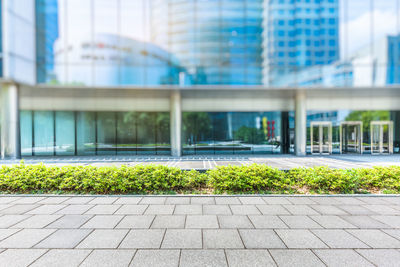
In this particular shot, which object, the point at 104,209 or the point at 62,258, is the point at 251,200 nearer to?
the point at 104,209

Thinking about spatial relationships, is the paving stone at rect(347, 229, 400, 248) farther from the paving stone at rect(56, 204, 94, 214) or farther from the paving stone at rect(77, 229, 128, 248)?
the paving stone at rect(56, 204, 94, 214)

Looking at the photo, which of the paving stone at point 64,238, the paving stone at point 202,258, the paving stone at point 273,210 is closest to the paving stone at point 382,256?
the paving stone at point 273,210

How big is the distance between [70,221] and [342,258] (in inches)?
225

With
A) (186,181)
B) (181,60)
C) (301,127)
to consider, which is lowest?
(186,181)

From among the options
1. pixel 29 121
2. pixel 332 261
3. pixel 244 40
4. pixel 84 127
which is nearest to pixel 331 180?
pixel 332 261

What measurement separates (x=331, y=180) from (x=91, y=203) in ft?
26.1

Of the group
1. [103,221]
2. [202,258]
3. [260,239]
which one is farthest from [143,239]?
[260,239]

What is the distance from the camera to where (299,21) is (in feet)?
58.4

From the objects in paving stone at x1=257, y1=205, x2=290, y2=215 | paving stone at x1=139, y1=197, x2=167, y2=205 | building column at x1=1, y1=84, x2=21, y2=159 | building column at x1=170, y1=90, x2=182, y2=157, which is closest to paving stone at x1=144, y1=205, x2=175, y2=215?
paving stone at x1=139, y1=197, x2=167, y2=205

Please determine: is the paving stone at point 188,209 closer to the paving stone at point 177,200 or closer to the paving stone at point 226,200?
the paving stone at point 177,200

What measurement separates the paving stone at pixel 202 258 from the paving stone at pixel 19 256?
Answer: 2.52 metres

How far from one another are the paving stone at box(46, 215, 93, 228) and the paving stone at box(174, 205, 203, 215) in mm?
2217

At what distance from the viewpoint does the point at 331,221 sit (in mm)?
4883

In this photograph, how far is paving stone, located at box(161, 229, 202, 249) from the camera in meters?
3.85
